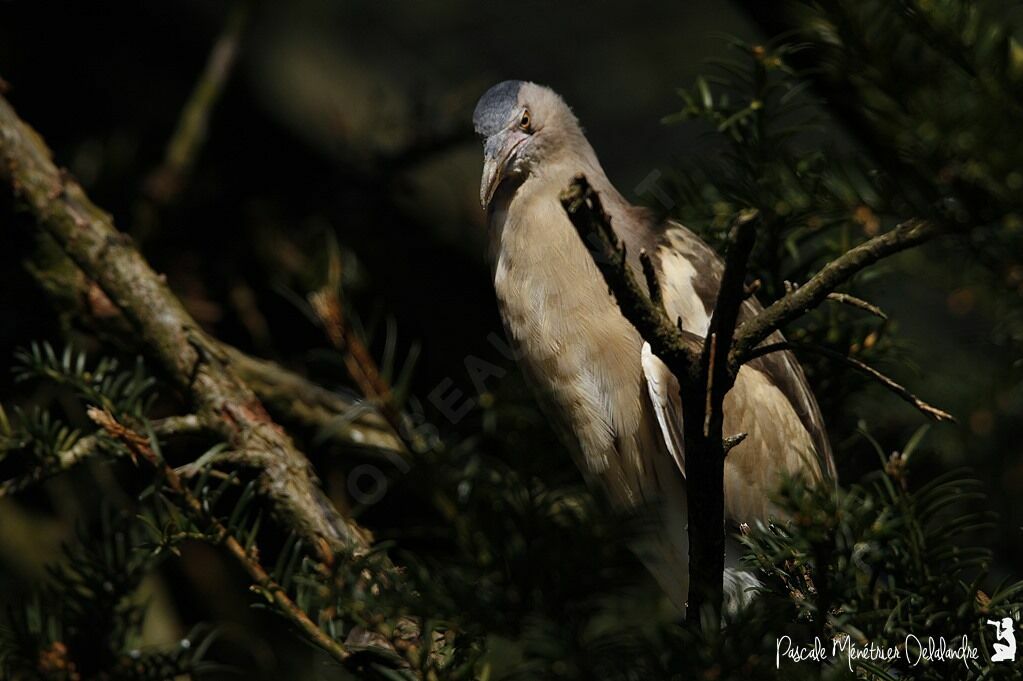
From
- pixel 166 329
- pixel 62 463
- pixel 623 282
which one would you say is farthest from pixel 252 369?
pixel 623 282

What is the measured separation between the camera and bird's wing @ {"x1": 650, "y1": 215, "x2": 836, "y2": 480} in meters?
2.57

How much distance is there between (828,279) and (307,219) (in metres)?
2.39

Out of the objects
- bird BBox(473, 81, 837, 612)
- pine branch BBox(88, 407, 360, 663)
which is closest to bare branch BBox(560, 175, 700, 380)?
pine branch BBox(88, 407, 360, 663)

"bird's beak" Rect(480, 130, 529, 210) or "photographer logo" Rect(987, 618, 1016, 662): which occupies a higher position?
"bird's beak" Rect(480, 130, 529, 210)

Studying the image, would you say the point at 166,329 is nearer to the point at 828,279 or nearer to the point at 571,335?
the point at 571,335

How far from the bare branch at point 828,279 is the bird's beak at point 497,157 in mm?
1401

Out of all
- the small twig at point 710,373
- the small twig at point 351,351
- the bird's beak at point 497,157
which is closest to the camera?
the small twig at point 710,373

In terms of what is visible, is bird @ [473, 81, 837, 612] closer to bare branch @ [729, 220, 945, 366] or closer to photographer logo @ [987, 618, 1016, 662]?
photographer logo @ [987, 618, 1016, 662]

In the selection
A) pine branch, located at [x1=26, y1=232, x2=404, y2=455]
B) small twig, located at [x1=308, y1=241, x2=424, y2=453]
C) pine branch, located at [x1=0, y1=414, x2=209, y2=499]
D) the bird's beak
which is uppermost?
the bird's beak

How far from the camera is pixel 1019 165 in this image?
1.56 m

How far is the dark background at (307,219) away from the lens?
276 cm

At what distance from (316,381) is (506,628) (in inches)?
73.9

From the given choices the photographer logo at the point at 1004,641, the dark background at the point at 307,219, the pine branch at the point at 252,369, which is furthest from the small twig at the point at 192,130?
the photographer logo at the point at 1004,641

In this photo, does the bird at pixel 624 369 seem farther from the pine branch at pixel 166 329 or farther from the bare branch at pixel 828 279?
the bare branch at pixel 828 279
